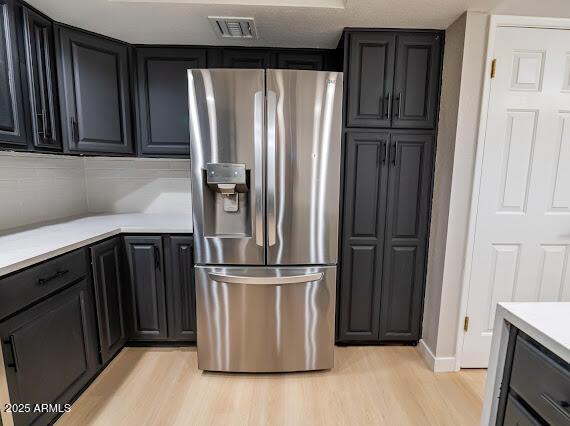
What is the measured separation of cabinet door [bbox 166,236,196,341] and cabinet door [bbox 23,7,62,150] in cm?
94

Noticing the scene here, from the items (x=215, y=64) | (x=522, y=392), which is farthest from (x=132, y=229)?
(x=522, y=392)

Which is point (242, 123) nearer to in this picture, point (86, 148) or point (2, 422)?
point (86, 148)

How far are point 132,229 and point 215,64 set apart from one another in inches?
51.0

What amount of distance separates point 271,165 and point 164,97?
111 cm

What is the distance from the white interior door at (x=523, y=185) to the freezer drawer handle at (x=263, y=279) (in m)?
1.06

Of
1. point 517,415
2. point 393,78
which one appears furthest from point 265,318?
point 393,78

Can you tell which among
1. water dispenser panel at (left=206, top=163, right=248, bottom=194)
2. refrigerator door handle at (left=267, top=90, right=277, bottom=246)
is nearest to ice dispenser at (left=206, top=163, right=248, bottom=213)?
water dispenser panel at (left=206, top=163, right=248, bottom=194)

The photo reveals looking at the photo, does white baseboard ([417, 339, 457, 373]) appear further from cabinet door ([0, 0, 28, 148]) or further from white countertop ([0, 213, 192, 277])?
cabinet door ([0, 0, 28, 148])

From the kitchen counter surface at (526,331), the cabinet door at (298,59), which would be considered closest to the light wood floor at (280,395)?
the kitchen counter surface at (526,331)

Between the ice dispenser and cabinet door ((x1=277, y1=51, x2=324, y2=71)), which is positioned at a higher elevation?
cabinet door ((x1=277, y1=51, x2=324, y2=71))

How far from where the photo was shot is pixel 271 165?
164cm

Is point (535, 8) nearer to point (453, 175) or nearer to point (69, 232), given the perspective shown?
point (453, 175)

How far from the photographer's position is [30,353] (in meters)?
1.28

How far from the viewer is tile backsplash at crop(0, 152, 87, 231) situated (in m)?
1.83
